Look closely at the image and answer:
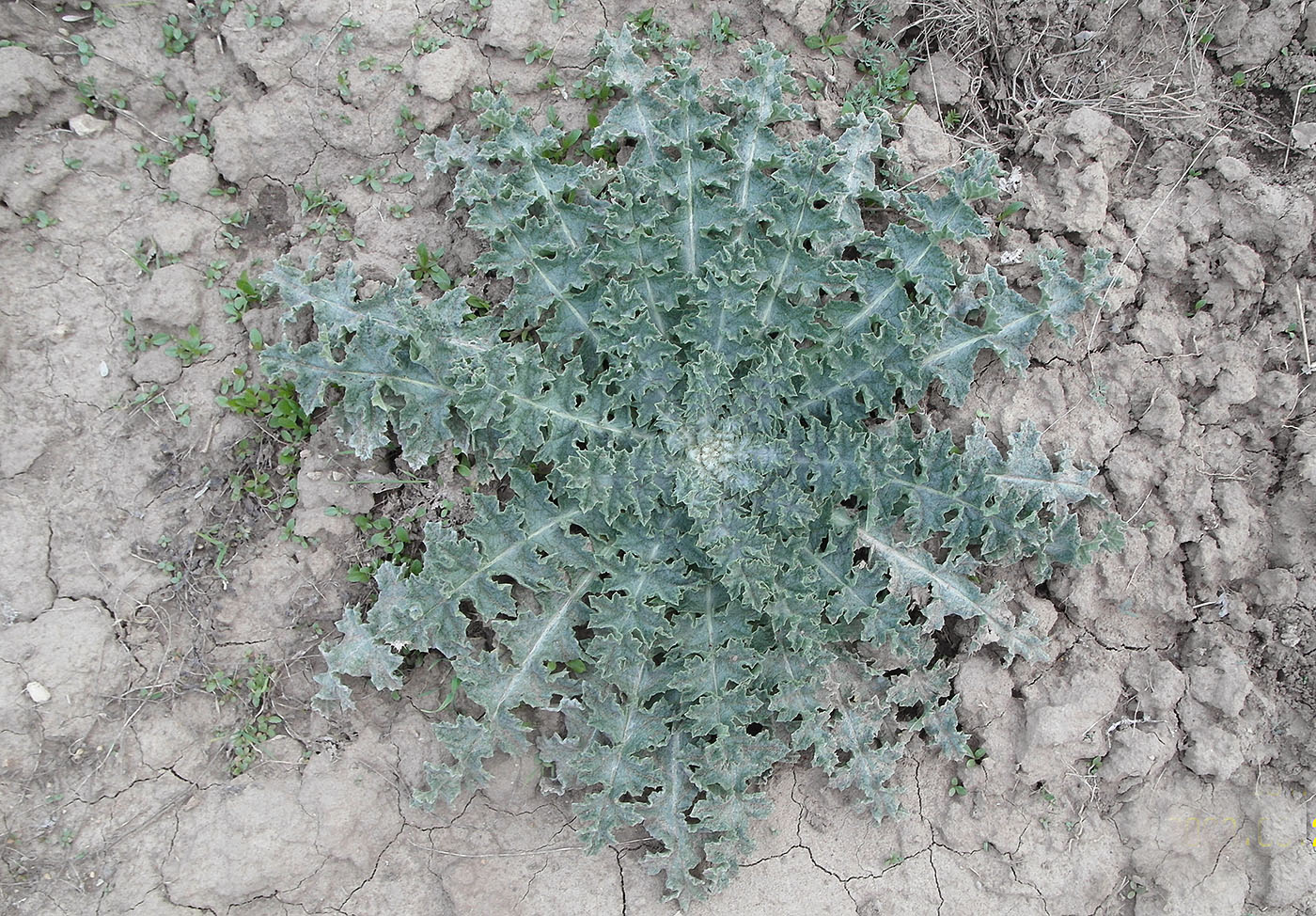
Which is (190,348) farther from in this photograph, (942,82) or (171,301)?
(942,82)

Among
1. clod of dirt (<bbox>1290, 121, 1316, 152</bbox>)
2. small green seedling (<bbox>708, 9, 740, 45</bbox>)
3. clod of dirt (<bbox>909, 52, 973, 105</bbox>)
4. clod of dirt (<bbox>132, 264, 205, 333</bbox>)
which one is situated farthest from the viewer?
clod of dirt (<bbox>909, 52, 973, 105</bbox>)

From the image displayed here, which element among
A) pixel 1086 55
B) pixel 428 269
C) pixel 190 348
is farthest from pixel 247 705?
pixel 1086 55

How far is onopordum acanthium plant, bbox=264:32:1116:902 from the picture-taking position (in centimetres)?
346

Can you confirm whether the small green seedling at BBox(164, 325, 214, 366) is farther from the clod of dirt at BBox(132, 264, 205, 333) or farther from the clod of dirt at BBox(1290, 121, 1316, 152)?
the clod of dirt at BBox(1290, 121, 1316, 152)

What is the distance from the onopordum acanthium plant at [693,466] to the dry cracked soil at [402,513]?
252 millimetres

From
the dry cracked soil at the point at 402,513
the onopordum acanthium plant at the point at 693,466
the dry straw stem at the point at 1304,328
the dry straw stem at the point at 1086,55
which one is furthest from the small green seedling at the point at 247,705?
the dry straw stem at the point at 1304,328

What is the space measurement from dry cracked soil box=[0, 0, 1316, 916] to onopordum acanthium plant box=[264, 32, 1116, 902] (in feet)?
0.83

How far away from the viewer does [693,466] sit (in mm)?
3586

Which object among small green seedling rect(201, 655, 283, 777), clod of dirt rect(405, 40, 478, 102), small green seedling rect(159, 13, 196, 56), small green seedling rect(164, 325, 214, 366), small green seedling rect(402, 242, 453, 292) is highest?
clod of dirt rect(405, 40, 478, 102)

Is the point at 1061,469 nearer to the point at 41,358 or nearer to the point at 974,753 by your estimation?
the point at 974,753

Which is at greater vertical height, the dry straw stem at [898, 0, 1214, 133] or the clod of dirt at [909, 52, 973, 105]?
the dry straw stem at [898, 0, 1214, 133]

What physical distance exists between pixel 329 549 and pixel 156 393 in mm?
1017

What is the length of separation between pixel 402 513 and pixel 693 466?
→ 4.35 feet

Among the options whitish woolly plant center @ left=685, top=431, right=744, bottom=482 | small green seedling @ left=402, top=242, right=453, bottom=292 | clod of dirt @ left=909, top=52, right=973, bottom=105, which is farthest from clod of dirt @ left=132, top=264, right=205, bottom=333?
clod of dirt @ left=909, top=52, right=973, bottom=105
